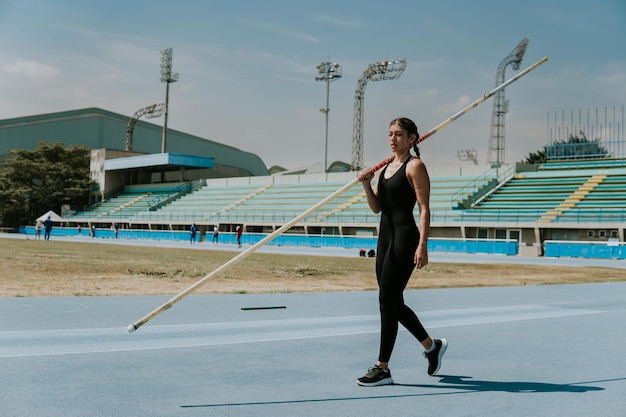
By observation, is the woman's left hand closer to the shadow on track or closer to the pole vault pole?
the pole vault pole

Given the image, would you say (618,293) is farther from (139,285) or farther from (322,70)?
(322,70)

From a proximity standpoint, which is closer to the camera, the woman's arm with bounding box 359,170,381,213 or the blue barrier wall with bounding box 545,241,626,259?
the woman's arm with bounding box 359,170,381,213

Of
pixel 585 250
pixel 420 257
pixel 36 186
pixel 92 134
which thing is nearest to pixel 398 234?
pixel 420 257

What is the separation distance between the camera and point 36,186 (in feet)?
271

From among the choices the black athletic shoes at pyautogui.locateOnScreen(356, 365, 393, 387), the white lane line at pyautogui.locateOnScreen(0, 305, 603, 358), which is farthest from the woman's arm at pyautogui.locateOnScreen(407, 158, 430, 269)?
the white lane line at pyautogui.locateOnScreen(0, 305, 603, 358)

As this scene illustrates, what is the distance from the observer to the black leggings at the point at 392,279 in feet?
16.6

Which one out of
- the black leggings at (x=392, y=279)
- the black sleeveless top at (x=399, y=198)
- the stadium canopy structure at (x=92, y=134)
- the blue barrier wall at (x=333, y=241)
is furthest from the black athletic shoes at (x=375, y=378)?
the stadium canopy structure at (x=92, y=134)

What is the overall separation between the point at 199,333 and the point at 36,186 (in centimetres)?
8224

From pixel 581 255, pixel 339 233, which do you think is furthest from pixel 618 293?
pixel 339 233

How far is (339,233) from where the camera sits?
163 feet

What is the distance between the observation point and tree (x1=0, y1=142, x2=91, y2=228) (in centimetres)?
7994

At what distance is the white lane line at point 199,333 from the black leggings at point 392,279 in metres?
2.02

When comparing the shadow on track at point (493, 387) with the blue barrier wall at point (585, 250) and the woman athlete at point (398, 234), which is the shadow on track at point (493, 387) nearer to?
the woman athlete at point (398, 234)

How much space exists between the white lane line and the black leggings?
2019 mm
